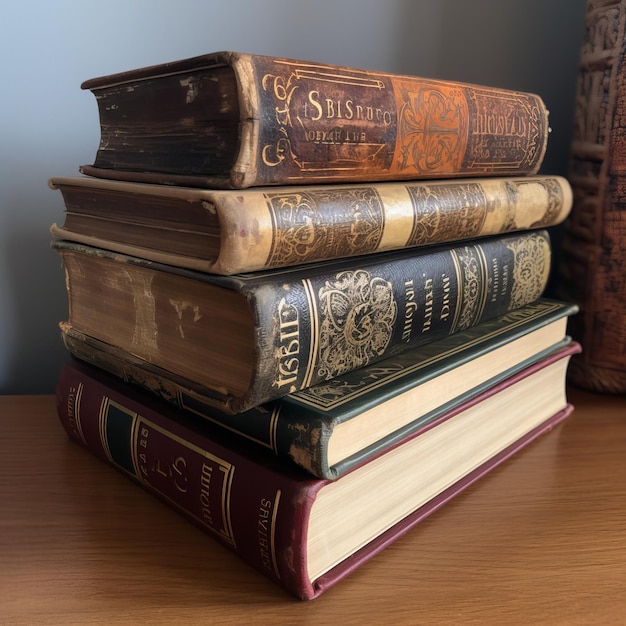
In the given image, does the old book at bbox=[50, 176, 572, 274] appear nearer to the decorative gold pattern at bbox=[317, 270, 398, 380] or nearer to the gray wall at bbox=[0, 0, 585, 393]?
the decorative gold pattern at bbox=[317, 270, 398, 380]

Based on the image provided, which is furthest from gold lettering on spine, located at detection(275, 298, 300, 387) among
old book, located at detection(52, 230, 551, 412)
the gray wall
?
the gray wall

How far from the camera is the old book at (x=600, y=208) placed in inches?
27.0

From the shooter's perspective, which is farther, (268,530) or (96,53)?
(96,53)

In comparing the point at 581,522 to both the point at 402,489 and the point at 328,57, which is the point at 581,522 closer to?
the point at 402,489

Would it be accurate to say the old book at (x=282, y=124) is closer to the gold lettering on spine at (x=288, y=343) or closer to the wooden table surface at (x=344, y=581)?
the gold lettering on spine at (x=288, y=343)

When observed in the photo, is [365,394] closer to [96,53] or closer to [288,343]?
[288,343]

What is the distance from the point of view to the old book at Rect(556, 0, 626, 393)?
2.25ft

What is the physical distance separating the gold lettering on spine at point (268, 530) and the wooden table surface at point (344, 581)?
0.07ft

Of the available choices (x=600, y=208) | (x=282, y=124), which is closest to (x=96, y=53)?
(x=282, y=124)

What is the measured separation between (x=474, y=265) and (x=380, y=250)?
0.43ft

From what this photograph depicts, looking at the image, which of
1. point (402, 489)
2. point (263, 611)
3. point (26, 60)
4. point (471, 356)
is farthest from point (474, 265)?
point (26, 60)

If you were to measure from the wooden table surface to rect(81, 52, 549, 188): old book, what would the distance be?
0.87ft

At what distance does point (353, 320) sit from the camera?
A: 45 centimetres

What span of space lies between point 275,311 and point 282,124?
12cm
